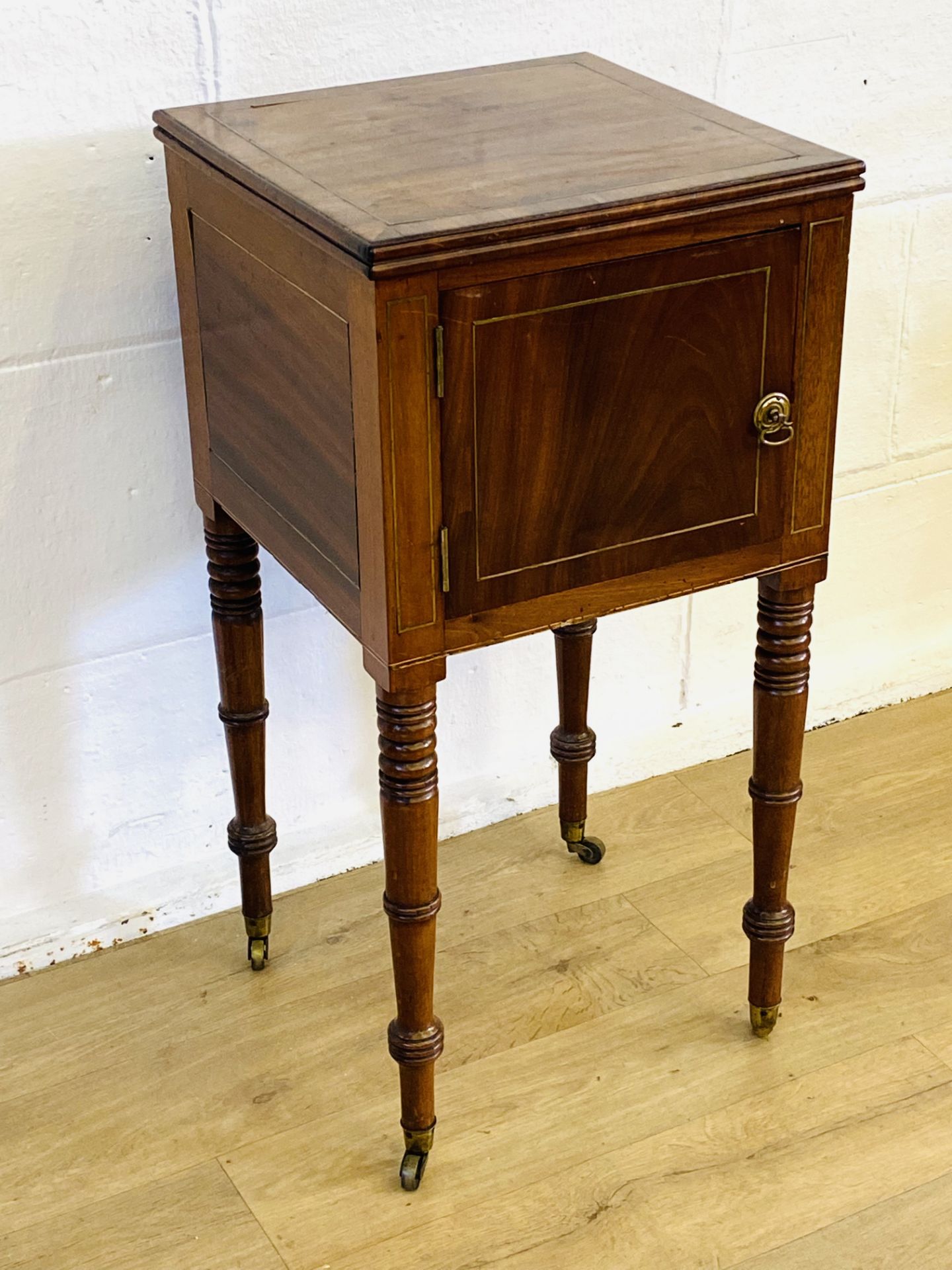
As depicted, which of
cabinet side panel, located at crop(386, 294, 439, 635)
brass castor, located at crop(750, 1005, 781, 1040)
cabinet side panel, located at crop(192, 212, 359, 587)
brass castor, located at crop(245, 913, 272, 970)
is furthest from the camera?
brass castor, located at crop(245, 913, 272, 970)

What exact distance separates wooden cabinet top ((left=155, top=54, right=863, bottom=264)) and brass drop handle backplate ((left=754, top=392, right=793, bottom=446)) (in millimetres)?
185

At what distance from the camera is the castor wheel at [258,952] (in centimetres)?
198

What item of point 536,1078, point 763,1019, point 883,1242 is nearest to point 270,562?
point 536,1078

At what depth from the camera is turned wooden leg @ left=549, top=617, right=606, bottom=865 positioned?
80.0 inches

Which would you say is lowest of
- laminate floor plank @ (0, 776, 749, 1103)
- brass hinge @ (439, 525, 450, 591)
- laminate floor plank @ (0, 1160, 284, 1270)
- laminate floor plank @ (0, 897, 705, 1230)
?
laminate floor plank @ (0, 776, 749, 1103)

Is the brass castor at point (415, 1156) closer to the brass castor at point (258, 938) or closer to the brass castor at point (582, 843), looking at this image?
the brass castor at point (258, 938)

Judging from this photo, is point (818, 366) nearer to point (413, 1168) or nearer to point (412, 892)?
point (412, 892)

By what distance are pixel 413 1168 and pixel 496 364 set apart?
853 millimetres

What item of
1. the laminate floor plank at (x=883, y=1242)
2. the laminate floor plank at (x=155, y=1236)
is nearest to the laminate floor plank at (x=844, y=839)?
the laminate floor plank at (x=883, y=1242)

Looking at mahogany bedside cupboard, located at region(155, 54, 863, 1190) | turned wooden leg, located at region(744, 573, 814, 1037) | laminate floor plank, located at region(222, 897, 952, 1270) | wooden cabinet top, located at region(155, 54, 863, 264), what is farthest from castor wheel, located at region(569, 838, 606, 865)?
wooden cabinet top, located at region(155, 54, 863, 264)

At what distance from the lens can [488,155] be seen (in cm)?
144

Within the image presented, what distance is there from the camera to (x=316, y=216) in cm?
130

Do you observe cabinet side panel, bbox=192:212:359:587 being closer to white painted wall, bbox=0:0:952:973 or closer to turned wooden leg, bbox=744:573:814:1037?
white painted wall, bbox=0:0:952:973

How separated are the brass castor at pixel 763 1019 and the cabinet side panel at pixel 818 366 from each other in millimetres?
588
